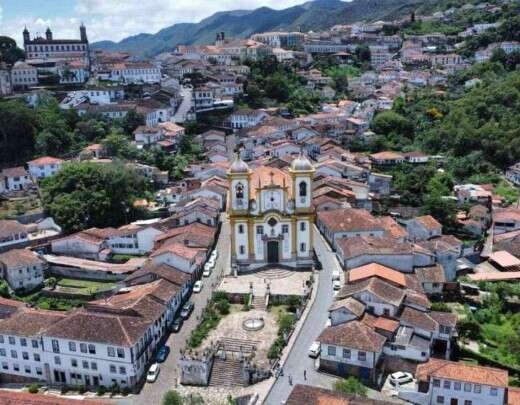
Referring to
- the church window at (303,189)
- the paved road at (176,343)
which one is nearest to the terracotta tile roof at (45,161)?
the paved road at (176,343)

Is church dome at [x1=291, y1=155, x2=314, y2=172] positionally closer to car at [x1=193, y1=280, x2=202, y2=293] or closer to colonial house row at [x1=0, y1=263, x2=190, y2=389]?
car at [x1=193, y1=280, x2=202, y2=293]

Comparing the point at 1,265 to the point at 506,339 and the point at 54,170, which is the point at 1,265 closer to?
the point at 54,170

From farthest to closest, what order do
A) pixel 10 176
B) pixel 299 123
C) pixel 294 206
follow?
pixel 299 123 < pixel 10 176 < pixel 294 206

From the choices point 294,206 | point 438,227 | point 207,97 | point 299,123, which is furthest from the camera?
point 207,97

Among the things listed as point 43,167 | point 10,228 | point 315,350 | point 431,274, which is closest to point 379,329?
point 315,350

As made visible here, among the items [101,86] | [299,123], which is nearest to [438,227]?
[299,123]

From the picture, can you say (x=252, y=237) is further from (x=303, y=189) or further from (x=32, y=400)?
(x=32, y=400)

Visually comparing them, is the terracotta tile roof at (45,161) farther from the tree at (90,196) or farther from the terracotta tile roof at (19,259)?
the terracotta tile roof at (19,259)
